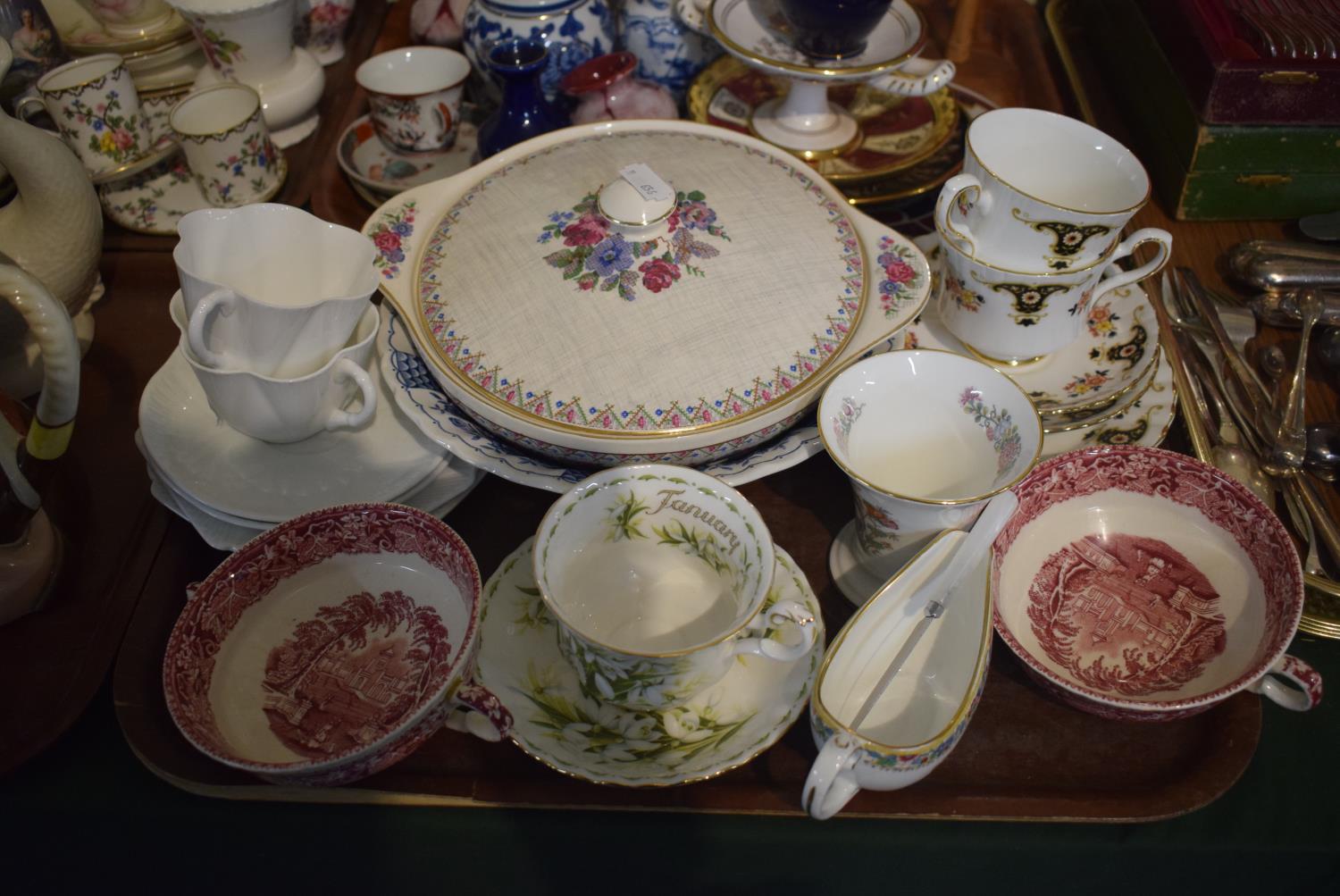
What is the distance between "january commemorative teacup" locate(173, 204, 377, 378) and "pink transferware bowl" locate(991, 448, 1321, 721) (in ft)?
2.00

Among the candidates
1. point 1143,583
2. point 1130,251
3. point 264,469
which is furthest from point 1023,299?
point 264,469

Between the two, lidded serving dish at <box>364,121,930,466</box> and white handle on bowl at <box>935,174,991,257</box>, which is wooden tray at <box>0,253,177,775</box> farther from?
white handle on bowl at <box>935,174,991,257</box>

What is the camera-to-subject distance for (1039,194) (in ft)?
3.35

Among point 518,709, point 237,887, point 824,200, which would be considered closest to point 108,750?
point 237,887

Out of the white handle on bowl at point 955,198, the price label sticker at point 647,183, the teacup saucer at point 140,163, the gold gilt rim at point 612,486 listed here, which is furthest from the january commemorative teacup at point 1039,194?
the teacup saucer at point 140,163

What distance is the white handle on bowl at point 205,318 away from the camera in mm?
782

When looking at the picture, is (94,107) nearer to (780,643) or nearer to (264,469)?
(264,469)

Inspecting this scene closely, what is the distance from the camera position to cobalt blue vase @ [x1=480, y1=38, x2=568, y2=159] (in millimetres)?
1141

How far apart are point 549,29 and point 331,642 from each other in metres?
0.82

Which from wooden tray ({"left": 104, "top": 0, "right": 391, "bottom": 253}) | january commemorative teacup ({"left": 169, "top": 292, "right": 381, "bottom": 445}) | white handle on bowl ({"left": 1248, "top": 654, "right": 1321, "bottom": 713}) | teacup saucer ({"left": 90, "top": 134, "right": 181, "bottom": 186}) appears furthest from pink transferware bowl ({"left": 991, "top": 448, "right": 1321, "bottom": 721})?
teacup saucer ({"left": 90, "top": 134, "right": 181, "bottom": 186})

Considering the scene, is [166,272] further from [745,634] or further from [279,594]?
[745,634]

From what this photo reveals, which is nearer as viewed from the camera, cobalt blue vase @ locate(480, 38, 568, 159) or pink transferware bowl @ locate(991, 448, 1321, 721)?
pink transferware bowl @ locate(991, 448, 1321, 721)

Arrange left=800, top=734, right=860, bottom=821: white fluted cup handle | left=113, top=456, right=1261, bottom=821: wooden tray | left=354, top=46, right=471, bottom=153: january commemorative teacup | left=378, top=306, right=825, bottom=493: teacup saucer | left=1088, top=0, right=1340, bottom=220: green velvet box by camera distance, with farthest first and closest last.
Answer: left=354, top=46, right=471, bottom=153: january commemorative teacup, left=1088, top=0, right=1340, bottom=220: green velvet box, left=378, top=306, right=825, bottom=493: teacup saucer, left=113, top=456, right=1261, bottom=821: wooden tray, left=800, top=734, right=860, bottom=821: white fluted cup handle

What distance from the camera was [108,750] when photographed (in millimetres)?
782
